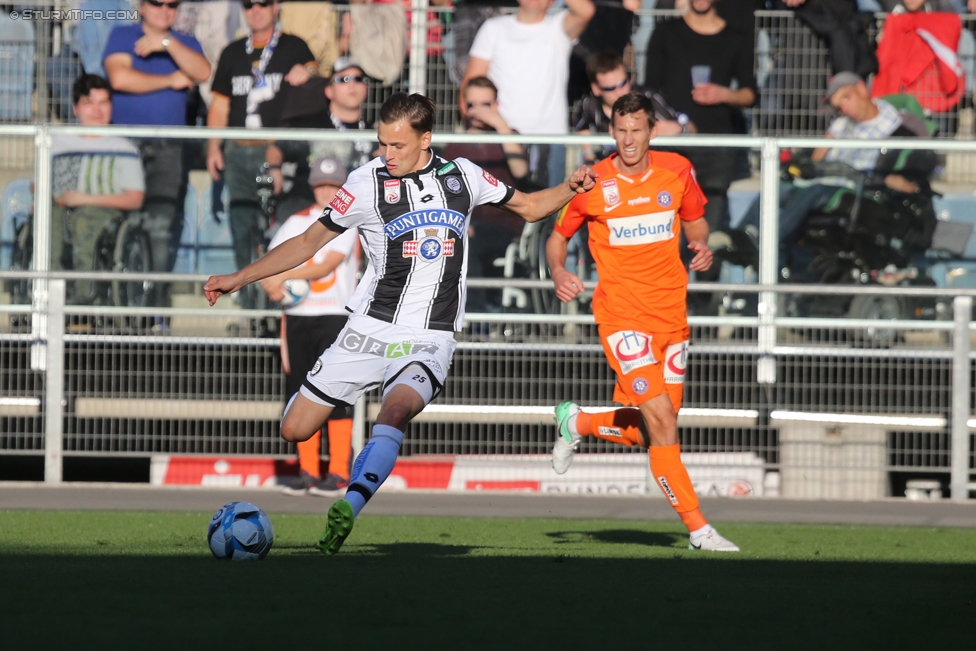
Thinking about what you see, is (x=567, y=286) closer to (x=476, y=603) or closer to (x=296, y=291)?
(x=476, y=603)

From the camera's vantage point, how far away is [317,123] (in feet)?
40.4

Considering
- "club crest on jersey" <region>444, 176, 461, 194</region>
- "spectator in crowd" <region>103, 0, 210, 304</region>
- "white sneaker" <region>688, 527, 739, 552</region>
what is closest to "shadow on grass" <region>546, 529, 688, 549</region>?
"white sneaker" <region>688, 527, 739, 552</region>

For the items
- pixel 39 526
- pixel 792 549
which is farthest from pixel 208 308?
pixel 792 549

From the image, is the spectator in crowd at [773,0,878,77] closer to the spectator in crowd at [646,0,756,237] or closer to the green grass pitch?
the spectator in crowd at [646,0,756,237]

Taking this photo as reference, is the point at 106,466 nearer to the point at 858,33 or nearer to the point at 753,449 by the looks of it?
the point at 753,449

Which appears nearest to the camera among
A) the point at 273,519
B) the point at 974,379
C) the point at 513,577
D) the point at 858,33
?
the point at 513,577

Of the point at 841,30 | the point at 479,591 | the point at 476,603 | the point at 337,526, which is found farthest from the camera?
the point at 841,30

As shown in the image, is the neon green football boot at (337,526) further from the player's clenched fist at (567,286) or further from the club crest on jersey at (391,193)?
the player's clenched fist at (567,286)

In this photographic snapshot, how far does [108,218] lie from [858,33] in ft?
21.6

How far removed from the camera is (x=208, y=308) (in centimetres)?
1141

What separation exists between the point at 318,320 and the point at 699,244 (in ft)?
12.6

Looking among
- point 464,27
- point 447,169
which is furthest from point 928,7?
point 447,169

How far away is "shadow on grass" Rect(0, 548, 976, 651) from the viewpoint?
14.7ft

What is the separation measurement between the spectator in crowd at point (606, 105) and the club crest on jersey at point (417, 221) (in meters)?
4.70
